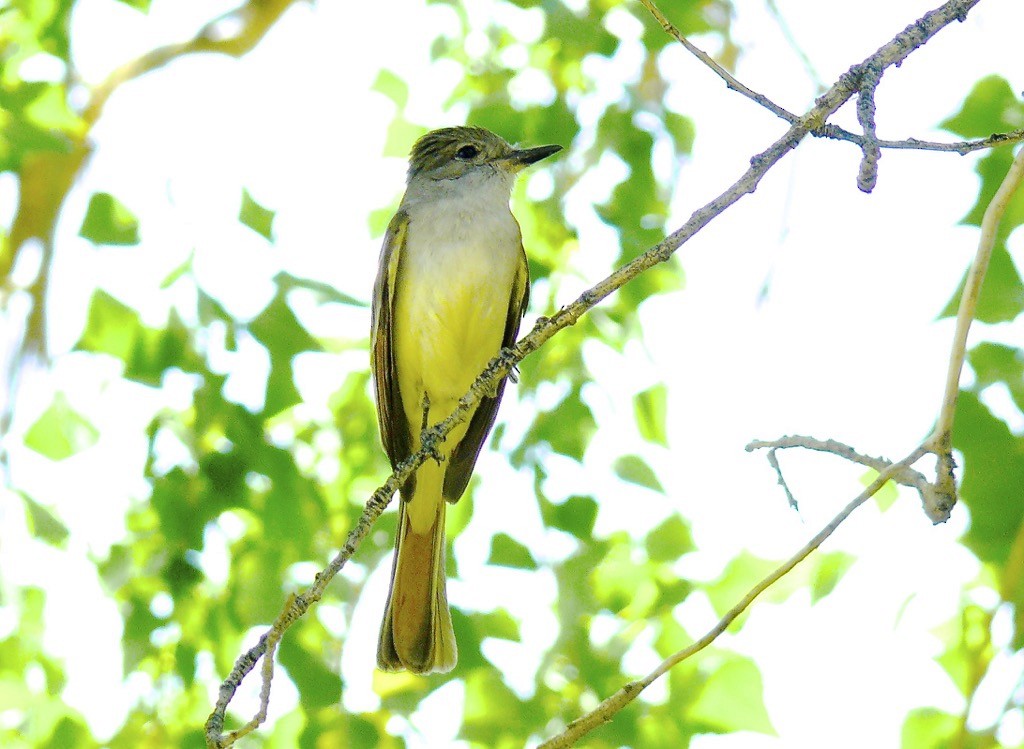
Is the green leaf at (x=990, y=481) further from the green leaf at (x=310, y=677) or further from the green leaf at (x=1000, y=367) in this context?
the green leaf at (x=310, y=677)

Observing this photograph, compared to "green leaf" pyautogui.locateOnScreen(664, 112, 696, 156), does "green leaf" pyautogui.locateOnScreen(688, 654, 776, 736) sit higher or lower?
lower

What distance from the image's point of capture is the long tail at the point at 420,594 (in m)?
4.18

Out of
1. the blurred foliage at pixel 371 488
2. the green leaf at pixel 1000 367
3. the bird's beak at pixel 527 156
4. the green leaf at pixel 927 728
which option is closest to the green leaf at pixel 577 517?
the blurred foliage at pixel 371 488

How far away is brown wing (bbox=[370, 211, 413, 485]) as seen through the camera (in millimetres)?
4641

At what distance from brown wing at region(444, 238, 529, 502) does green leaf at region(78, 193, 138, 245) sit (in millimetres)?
1496

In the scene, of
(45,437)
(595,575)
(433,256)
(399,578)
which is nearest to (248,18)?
(433,256)

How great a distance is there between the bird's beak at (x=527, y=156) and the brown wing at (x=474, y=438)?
41 centimetres

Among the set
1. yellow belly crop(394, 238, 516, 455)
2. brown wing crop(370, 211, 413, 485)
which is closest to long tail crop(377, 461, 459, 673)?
brown wing crop(370, 211, 413, 485)

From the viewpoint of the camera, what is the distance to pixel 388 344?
4770mm

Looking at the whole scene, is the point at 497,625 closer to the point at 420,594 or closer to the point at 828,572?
the point at 420,594

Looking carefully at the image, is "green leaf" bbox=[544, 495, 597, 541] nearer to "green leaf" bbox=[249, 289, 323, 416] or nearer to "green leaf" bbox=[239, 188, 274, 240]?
"green leaf" bbox=[249, 289, 323, 416]

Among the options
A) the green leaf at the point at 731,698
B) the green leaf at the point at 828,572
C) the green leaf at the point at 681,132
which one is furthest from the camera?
the green leaf at the point at 681,132

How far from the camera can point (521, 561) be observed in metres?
3.99

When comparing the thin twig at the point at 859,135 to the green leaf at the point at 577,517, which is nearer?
the thin twig at the point at 859,135
